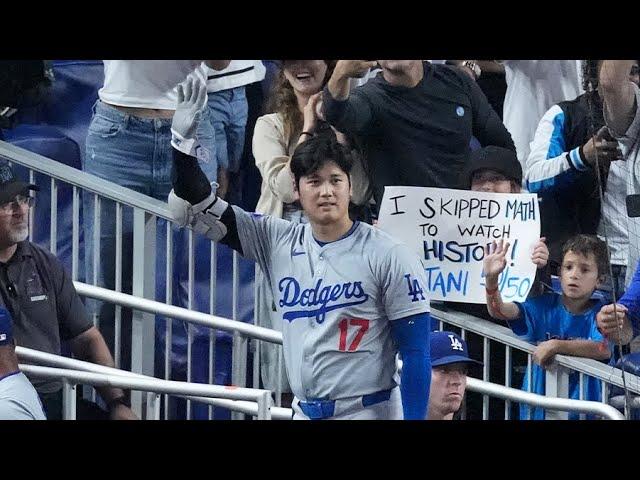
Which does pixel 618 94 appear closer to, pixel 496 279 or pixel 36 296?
pixel 496 279

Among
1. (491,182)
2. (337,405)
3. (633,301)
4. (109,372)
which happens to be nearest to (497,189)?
(491,182)

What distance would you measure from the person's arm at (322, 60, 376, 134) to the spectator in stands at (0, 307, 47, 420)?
4.54 ft

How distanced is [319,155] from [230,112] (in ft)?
1.30

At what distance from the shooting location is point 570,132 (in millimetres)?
4734

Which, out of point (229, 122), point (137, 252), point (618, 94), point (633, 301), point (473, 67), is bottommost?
point (633, 301)

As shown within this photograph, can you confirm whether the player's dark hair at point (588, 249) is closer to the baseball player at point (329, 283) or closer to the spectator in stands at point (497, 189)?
the spectator in stands at point (497, 189)

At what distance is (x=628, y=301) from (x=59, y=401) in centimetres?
212

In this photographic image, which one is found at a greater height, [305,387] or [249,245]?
[249,245]

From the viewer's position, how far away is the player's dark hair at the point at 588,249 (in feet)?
15.5

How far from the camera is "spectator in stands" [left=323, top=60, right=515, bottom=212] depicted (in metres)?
4.70

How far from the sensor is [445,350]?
4590 mm
